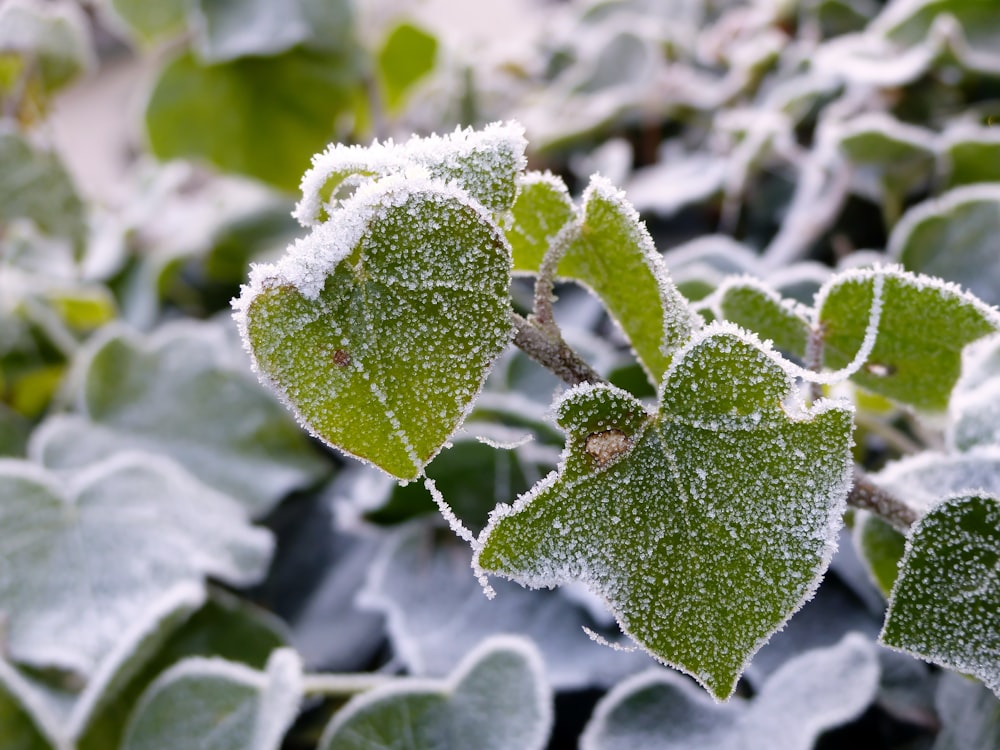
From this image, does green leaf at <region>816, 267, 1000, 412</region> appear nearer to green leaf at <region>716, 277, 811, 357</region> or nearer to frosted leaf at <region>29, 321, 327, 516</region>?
green leaf at <region>716, 277, 811, 357</region>

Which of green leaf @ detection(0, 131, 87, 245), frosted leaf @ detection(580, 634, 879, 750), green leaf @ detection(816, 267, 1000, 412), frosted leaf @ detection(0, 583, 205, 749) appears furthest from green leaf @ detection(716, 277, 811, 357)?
green leaf @ detection(0, 131, 87, 245)

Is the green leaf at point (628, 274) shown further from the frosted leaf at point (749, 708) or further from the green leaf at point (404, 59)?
the green leaf at point (404, 59)

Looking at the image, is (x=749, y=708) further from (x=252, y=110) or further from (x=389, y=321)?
(x=252, y=110)

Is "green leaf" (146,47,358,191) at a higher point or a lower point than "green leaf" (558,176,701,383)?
lower

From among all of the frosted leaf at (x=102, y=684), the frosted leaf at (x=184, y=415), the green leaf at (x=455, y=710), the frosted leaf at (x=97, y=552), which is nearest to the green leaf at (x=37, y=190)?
the frosted leaf at (x=184, y=415)

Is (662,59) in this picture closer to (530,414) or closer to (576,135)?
(576,135)
